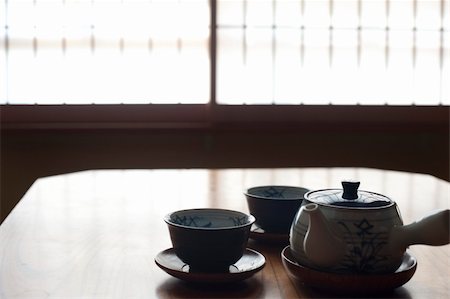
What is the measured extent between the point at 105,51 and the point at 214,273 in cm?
262

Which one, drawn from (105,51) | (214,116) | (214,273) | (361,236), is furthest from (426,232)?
(105,51)

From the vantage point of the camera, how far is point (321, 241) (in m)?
0.88

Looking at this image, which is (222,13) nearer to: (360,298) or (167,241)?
(167,241)

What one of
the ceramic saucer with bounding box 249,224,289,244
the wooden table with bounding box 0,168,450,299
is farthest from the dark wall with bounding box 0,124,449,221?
the ceramic saucer with bounding box 249,224,289,244

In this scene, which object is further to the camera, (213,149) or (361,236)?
(213,149)

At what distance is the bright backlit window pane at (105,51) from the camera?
3.38 metres

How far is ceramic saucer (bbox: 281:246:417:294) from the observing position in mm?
892

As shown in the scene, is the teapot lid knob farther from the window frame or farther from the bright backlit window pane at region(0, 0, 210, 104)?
the bright backlit window pane at region(0, 0, 210, 104)

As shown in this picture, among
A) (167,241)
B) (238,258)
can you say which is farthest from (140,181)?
(238,258)

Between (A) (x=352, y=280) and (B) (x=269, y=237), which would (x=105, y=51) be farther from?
(A) (x=352, y=280)

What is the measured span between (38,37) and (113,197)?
6.47 feet

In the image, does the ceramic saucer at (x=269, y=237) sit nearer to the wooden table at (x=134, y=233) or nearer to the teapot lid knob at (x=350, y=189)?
the wooden table at (x=134, y=233)

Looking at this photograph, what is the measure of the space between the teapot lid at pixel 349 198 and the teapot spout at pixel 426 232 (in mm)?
49

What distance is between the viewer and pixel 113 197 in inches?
65.4
